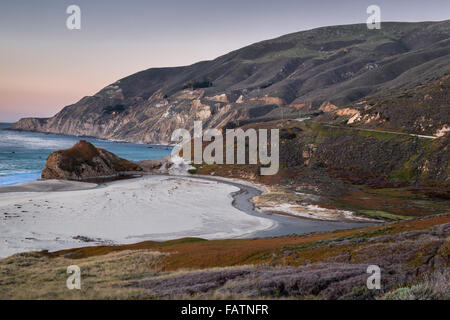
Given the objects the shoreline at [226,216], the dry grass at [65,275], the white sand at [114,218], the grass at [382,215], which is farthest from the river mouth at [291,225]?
the dry grass at [65,275]

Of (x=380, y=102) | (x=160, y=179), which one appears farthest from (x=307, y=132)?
(x=160, y=179)

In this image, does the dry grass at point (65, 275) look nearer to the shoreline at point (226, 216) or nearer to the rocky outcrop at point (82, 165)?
the shoreline at point (226, 216)

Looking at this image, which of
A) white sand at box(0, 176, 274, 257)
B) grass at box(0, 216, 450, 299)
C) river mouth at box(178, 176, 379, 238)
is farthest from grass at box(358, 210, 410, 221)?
grass at box(0, 216, 450, 299)

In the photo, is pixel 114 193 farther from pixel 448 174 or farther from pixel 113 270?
pixel 448 174

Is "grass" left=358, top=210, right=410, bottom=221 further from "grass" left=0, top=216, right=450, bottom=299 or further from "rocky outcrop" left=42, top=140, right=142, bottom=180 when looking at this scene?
"rocky outcrop" left=42, top=140, right=142, bottom=180

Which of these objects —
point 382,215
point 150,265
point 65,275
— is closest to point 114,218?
point 150,265

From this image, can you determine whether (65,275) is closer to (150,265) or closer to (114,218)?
(150,265)
